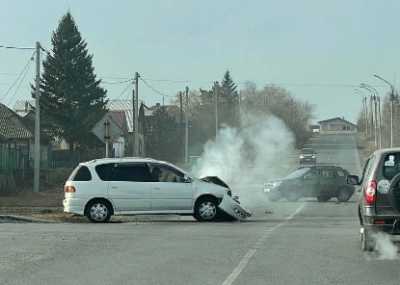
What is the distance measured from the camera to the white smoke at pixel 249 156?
4866 cm

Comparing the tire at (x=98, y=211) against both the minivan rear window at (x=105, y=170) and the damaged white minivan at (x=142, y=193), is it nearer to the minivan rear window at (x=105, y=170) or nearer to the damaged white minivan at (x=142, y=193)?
the damaged white minivan at (x=142, y=193)

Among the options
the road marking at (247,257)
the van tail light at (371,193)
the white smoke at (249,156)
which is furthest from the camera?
the white smoke at (249,156)

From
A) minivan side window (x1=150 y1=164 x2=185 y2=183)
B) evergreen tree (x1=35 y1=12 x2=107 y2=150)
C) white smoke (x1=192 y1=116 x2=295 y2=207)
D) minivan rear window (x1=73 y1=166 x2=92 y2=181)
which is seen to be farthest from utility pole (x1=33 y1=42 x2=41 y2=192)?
evergreen tree (x1=35 y1=12 x2=107 y2=150)

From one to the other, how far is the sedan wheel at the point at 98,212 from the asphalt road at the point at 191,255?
6.01 feet

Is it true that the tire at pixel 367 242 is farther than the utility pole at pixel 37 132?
No

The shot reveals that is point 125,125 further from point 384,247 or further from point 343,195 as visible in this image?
point 384,247

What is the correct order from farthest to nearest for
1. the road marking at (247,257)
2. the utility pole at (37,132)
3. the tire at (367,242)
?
the utility pole at (37,132) → the tire at (367,242) → the road marking at (247,257)

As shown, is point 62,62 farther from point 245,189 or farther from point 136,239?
point 136,239

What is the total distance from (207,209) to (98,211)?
114 inches

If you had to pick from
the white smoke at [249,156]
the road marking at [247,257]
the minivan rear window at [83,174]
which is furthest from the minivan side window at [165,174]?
the white smoke at [249,156]

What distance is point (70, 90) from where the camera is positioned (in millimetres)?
68812

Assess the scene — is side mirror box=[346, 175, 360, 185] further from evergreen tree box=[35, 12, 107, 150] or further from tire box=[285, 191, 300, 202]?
evergreen tree box=[35, 12, 107, 150]

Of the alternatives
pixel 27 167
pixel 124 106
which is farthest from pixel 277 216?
pixel 124 106

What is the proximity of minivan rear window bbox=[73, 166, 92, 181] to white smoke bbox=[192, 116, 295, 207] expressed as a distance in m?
20.1
